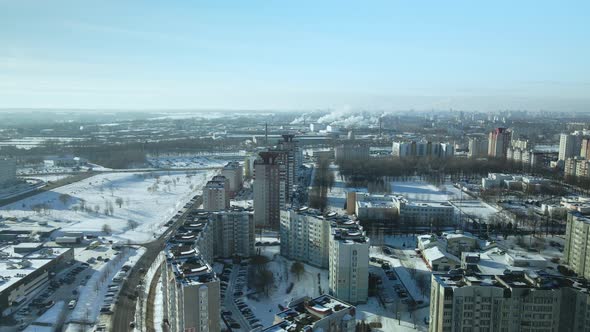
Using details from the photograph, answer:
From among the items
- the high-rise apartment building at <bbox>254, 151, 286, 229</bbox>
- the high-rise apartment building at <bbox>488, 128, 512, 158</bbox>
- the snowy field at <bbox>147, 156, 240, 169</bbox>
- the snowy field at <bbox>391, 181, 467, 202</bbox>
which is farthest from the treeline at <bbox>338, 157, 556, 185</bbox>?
the high-rise apartment building at <bbox>254, 151, 286, 229</bbox>

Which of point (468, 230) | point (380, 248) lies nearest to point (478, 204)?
point (468, 230)

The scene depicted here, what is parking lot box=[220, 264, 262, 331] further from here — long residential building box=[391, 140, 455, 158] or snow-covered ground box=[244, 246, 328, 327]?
long residential building box=[391, 140, 455, 158]

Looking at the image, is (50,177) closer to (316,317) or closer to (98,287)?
(98,287)

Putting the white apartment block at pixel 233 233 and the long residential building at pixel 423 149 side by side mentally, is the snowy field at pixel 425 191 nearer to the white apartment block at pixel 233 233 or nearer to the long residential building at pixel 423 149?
the long residential building at pixel 423 149

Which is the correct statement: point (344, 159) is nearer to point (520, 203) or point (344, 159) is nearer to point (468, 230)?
point (520, 203)

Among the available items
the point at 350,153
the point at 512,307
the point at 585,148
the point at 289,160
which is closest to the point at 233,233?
the point at 289,160
